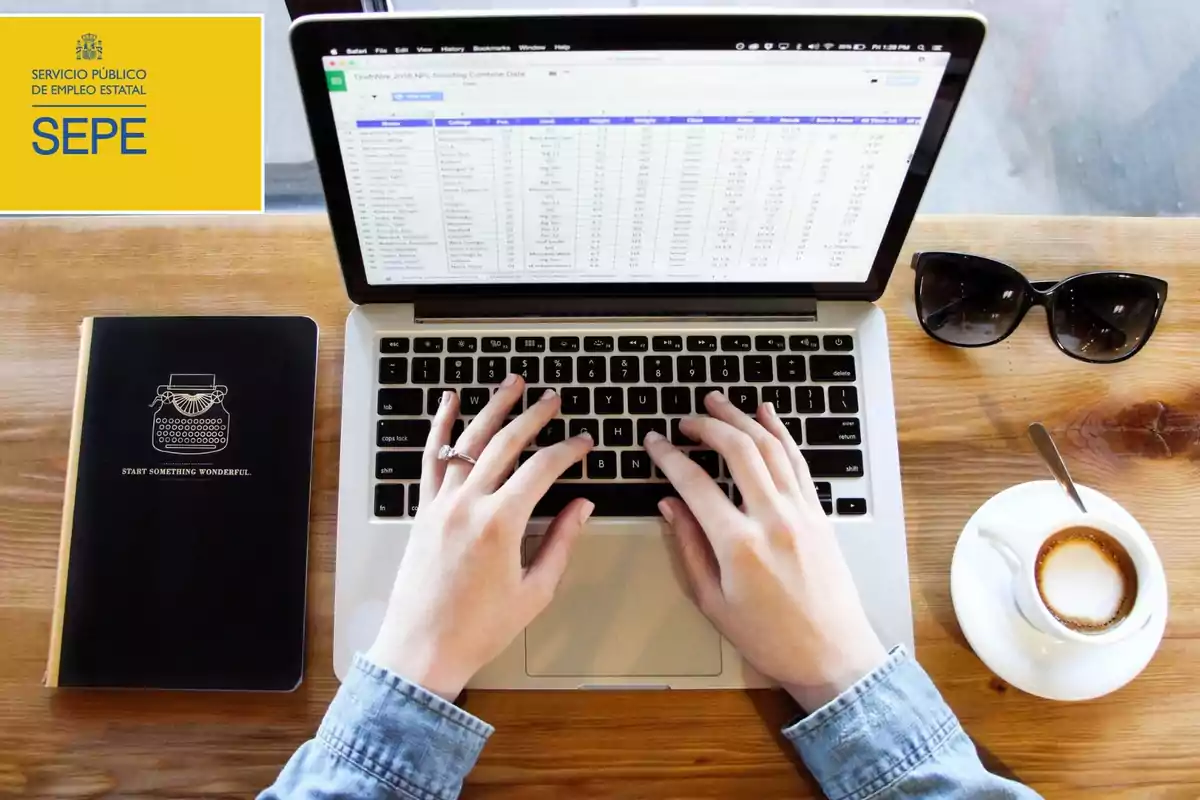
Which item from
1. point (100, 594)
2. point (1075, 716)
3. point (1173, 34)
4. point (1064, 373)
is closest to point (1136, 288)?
point (1064, 373)

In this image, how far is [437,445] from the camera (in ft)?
2.16

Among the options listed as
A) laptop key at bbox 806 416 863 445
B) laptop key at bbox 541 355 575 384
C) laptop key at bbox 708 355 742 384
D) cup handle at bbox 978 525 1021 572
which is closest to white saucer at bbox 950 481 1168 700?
cup handle at bbox 978 525 1021 572

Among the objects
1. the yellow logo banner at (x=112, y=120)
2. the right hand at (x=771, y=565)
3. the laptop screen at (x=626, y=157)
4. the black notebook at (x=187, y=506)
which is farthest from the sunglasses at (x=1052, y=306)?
the yellow logo banner at (x=112, y=120)

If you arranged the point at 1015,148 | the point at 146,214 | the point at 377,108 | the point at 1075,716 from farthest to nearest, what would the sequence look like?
1. the point at 1015,148
2. the point at 146,214
3. the point at 1075,716
4. the point at 377,108

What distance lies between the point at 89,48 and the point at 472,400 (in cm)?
58

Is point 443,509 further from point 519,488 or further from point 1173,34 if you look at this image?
point 1173,34

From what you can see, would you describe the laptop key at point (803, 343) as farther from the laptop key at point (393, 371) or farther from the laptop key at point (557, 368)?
the laptop key at point (393, 371)

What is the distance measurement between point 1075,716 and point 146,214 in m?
0.88

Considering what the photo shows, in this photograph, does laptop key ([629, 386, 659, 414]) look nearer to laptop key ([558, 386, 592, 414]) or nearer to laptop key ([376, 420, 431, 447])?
laptop key ([558, 386, 592, 414])

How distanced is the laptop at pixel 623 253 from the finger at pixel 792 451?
0.06 feet

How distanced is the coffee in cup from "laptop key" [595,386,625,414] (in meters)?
0.32

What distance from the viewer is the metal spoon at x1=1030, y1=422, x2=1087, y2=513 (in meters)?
0.66

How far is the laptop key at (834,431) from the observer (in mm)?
684

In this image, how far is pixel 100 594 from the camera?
0.67 metres
